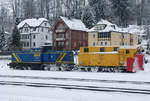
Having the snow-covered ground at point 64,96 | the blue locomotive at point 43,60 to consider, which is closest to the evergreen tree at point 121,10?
the blue locomotive at point 43,60

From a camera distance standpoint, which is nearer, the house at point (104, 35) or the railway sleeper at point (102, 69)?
the railway sleeper at point (102, 69)

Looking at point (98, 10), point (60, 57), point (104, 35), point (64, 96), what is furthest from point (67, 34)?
point (64, 96)

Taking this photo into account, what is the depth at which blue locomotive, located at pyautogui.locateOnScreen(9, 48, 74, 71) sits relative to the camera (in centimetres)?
2444

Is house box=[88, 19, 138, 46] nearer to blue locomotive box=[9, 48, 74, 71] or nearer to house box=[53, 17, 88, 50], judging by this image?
house box=[53, 17, 88, 50]

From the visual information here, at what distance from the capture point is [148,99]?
10.6 meters

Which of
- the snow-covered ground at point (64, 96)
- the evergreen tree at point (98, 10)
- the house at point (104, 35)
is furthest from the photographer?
the evergreen tree at point (98, 10)

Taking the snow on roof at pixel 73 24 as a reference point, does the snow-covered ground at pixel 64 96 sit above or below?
below

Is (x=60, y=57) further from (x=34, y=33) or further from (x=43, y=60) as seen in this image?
(x=34, y=33)

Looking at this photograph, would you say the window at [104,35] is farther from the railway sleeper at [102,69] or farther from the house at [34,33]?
the railway sleeper at [102,69]

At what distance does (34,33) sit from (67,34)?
13866mm

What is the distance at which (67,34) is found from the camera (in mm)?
56750

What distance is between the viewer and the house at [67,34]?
184 feet

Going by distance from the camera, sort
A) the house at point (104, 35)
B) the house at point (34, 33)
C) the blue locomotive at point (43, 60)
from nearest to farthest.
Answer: the blue locomotive at point (43, 60)
the house at point (104, 35)
the house at point (34, 33)

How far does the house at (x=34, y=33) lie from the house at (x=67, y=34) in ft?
27.0
